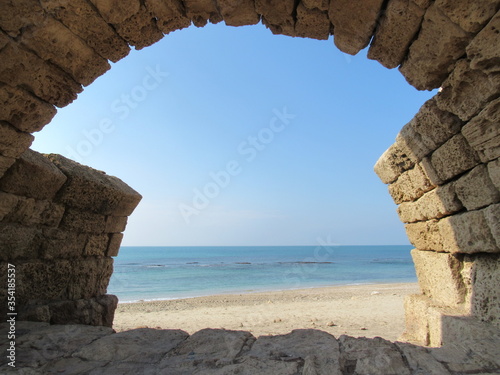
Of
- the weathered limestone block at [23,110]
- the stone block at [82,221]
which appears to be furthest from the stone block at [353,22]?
the stone block at [82,221]

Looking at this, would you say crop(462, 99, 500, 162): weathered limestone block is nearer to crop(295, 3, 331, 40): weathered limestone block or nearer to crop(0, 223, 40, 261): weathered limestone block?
crop(295, 3, 331, 40): weathered limestone block

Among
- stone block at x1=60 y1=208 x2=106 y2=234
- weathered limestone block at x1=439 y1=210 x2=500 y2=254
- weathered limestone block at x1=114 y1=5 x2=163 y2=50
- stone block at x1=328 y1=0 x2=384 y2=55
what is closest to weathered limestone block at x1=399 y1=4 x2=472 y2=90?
stone block at x1=328 y1=0 x2=384 y2=55

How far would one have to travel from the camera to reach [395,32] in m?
2.58

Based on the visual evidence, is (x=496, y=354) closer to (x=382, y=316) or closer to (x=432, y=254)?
(x=432, y=254)

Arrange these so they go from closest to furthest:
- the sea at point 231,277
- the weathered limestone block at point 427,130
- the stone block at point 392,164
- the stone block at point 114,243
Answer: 1. the weathered limestone block at point 427,130
2. the stone block at point 392,164
3. the stone block at point 114,243
4. the sea at point 231,277

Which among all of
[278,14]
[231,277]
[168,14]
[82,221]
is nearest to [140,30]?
[168,14]

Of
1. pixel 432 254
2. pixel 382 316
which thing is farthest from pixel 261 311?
pixel 432 254

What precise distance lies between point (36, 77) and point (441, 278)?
4457 millimetres

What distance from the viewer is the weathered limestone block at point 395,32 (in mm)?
2383

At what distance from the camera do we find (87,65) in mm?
2943

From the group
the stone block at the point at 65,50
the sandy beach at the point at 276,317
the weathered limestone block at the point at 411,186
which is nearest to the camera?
the stone block at the point at 65,50

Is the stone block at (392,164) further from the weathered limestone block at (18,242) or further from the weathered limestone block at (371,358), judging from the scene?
the weathered limestone block at (18,242)

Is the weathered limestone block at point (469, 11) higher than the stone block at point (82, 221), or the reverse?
the weathered limestone block at point (469, 11)

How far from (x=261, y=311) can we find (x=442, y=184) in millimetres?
8011
